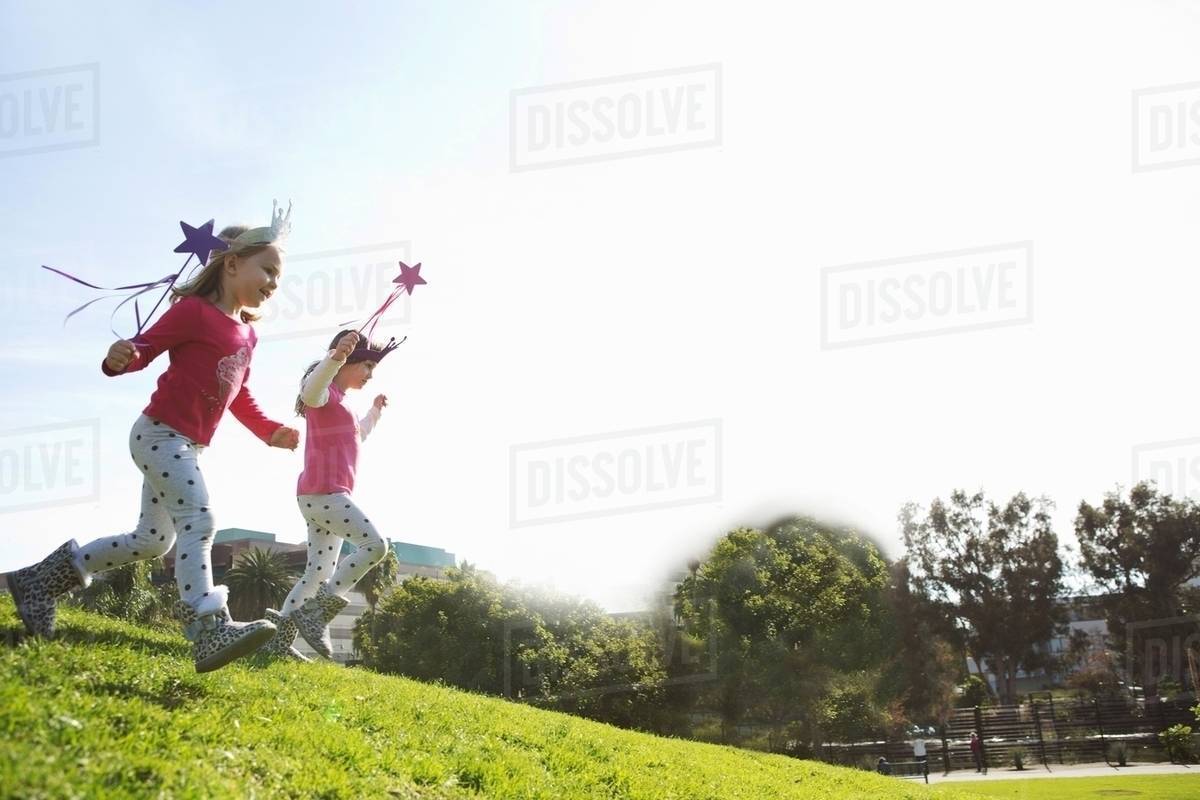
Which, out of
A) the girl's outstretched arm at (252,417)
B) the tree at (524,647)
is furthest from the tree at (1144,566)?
the girl's outstretched arm at (252,417)

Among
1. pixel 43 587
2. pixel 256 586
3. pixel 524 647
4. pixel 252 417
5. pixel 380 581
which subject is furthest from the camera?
pixel 380 581

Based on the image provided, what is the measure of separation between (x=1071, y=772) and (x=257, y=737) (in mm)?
36424

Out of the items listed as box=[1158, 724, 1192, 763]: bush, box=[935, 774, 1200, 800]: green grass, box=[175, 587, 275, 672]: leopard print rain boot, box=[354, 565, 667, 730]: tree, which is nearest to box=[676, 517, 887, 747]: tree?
box=[354, 565, 667, 730]: tree

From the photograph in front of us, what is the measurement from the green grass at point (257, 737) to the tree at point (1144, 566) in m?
47.3

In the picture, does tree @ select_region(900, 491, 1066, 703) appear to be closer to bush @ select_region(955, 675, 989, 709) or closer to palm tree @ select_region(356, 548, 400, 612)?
bush @ select_region(955, 675, 989, 709)

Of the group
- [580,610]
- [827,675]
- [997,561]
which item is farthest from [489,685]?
[997,561]

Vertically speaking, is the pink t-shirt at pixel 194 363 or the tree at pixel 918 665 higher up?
the pink t-shirt at pixel 194 363

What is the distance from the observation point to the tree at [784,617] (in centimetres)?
3622

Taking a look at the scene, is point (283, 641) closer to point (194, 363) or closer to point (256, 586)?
point (194, 363)

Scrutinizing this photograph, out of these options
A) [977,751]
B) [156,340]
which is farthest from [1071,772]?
[156,340]

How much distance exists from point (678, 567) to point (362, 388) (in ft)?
126

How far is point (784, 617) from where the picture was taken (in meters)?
39.1

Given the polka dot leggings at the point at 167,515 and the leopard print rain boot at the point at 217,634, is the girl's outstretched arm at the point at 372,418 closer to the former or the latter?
the polka dot leggings at the point at 167,515

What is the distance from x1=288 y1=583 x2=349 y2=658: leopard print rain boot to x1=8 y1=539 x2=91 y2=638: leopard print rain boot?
2.59 metres
